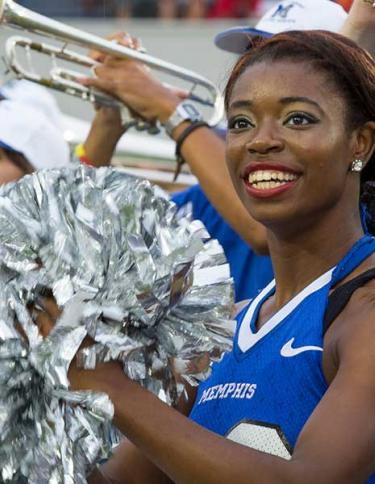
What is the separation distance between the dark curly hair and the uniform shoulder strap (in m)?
0.33

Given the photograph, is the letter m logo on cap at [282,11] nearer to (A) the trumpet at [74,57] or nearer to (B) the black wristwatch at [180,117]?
(B) the black wristwatch at [180,117]

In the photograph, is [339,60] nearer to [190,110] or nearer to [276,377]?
[276,377]

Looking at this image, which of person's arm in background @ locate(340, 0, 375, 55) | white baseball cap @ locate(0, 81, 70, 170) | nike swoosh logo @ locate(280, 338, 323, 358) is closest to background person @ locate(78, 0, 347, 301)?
white baseball cap @ locate(0, 81, 70, 170)

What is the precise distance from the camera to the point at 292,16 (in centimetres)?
406

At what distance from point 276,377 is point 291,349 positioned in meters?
0.05

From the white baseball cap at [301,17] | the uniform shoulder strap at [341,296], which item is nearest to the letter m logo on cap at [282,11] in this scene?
the white baseball cap at [301,17]

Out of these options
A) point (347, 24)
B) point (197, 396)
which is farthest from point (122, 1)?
point (197, 396)

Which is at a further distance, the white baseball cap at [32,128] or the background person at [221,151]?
the white baseball cap at [32,128]

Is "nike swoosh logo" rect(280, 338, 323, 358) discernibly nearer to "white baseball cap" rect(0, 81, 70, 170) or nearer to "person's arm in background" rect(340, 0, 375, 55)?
"person's arm in background" rect(340, 0, 375, 55)

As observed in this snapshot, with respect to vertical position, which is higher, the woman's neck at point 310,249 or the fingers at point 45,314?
the woman's neck at point 310,249

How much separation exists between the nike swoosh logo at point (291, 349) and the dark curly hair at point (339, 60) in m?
Answer: 0.44

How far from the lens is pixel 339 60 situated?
2512mm

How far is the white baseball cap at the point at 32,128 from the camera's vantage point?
13.6 ft

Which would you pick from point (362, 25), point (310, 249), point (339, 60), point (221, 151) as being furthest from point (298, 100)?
point (221, 151)
